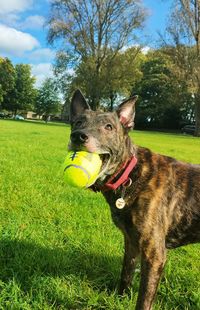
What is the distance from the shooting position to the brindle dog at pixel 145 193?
3398 mm

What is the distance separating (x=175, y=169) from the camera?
3877 millimetres

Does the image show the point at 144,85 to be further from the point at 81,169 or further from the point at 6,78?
the point at 81,169

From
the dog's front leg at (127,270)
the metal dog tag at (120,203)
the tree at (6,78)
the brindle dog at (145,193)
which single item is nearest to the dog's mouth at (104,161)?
the brindle dog at (145,193)

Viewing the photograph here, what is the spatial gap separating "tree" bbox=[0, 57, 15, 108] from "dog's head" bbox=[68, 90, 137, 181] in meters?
71.6

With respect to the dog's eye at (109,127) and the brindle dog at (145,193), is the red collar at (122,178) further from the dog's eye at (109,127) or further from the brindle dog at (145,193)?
the dog's eye at (109,127)

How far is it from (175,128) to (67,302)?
6411 cm

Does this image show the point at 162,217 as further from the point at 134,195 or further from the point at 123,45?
the point at 123,45

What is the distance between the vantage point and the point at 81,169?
3186 millimetres

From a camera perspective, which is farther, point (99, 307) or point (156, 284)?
point (99, 307)

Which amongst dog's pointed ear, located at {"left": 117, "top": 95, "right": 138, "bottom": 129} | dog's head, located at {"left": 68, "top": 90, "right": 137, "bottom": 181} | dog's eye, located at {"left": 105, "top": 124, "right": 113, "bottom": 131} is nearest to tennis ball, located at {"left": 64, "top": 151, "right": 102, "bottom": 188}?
dog's head, located at {"left": 68, "top": 90, "right": 137, "bottom": 181}

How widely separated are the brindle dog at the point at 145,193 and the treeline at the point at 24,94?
78777 millimetres

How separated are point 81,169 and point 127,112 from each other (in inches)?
44.4

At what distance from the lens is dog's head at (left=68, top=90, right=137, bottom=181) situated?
3438mm

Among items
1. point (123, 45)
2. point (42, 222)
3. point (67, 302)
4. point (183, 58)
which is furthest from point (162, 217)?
point (123, 45)
